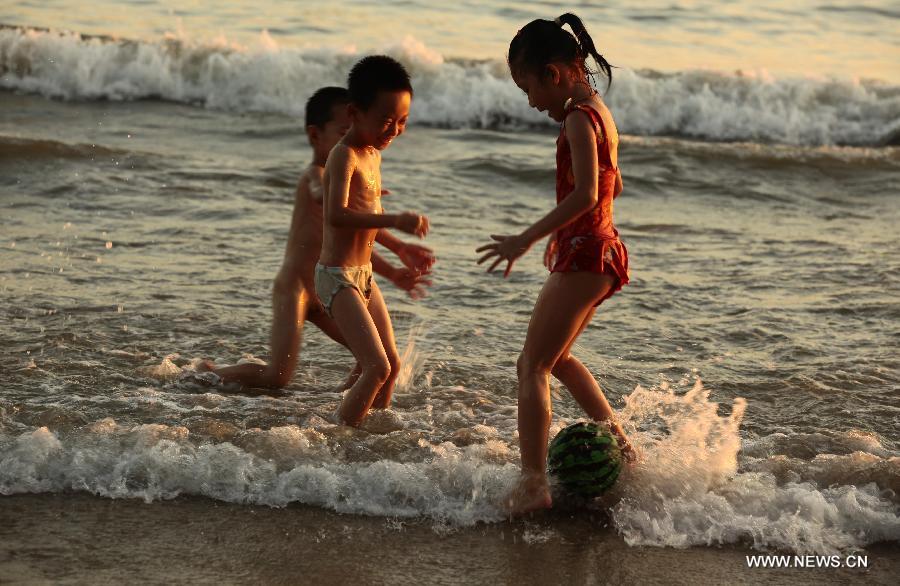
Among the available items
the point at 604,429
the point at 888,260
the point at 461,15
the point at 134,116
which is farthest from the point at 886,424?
the point at 461,15

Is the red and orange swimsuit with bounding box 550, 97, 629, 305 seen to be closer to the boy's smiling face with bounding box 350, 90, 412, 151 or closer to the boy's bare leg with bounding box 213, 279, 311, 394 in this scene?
the boy's smiling face with bounding box 350, 90, 412, 151

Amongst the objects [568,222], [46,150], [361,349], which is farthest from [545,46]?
[46,150]

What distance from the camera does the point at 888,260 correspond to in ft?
30.4

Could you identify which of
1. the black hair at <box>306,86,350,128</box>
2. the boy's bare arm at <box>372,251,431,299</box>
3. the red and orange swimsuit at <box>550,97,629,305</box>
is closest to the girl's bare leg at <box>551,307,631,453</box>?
the red and orange swimsuit at <box>550,97,629,305</box>

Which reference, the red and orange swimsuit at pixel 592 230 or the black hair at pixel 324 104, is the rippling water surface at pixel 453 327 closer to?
the red and orange swimsuit at pixel 592 230

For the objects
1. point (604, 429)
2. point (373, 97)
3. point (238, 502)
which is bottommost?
point (238, 502)

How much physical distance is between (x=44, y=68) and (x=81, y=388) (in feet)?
41.1

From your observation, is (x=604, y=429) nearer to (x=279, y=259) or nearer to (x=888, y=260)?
(x=279, y=259)

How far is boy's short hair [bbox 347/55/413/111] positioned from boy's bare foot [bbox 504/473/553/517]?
1795mm

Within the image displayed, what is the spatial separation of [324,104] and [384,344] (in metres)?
1.25

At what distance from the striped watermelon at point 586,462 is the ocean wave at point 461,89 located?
11687 millimetres

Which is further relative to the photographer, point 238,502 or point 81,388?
point 81,388

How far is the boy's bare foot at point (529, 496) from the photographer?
4.74 metres

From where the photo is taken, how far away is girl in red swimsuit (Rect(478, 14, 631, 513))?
457cm
